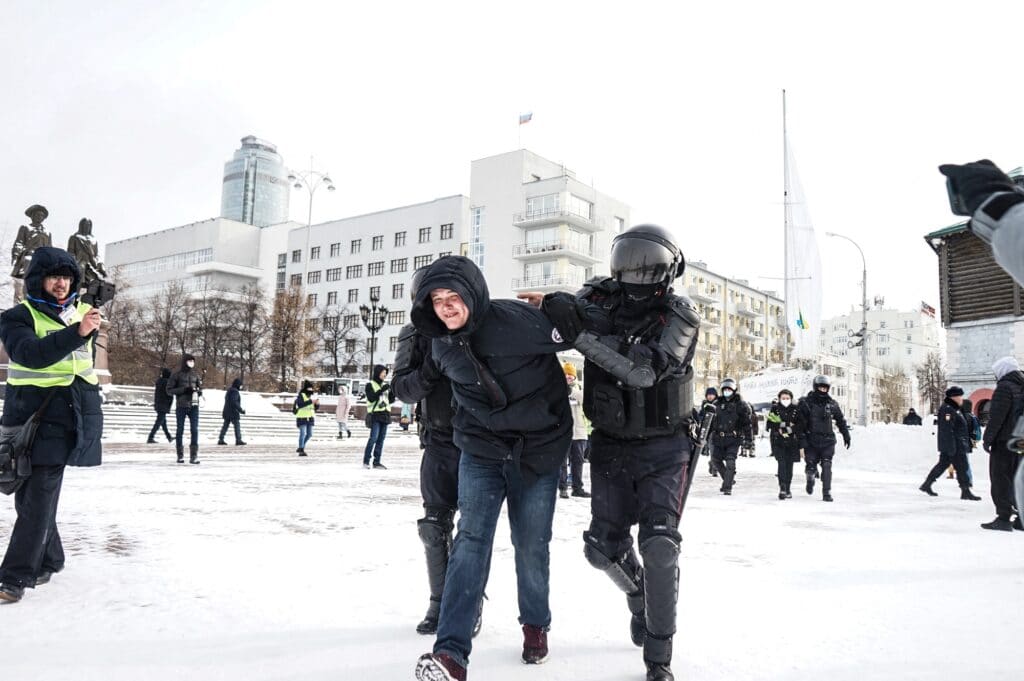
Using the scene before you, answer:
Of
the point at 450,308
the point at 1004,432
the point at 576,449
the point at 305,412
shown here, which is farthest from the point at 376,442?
the point at 450,308

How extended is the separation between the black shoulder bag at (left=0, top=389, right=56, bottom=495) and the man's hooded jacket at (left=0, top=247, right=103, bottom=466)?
0.13ft

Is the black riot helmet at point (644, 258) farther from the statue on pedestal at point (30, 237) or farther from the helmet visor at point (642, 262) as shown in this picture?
the statue on pedestal at point (30, 237)

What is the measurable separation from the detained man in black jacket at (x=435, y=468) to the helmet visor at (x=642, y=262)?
0.97m

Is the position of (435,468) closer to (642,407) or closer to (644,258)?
(642,407)

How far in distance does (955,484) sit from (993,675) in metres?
12.9

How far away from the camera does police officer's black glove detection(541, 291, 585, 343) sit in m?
3.01

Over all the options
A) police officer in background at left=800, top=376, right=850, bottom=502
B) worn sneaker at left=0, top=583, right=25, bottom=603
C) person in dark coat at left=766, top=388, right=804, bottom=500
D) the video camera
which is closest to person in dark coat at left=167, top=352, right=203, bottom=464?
the video camera

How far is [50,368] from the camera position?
13.5ft

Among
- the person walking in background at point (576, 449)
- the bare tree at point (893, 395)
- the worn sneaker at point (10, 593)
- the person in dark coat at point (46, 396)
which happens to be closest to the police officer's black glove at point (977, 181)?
the person in dark coat at point (46, 396)

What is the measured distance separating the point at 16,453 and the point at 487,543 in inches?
107

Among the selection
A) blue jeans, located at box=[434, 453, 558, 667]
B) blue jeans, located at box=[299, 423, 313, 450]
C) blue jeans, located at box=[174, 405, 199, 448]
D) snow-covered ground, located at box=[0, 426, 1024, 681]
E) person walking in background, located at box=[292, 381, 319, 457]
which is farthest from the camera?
person walking in background, located at box=[292, 381, 319, 457]

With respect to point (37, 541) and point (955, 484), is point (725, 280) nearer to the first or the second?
point (955, 484)

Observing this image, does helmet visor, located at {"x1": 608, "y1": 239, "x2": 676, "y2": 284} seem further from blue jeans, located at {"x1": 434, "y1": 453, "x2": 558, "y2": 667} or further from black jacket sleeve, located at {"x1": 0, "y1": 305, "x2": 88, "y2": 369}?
black jacket sleeve, located at {"x1": 0, "y1": 305, "x2": 88, "y2": 369}

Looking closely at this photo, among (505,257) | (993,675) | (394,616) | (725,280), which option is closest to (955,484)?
(993,675)
